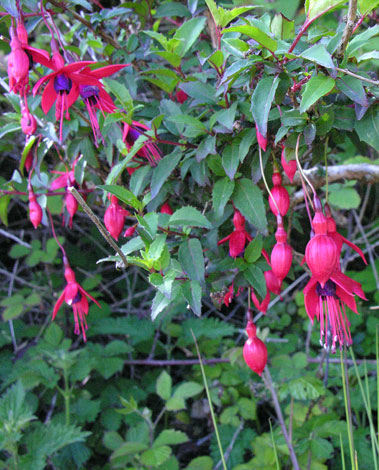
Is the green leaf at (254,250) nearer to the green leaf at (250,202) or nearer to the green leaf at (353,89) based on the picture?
the green leaf at (250,202)

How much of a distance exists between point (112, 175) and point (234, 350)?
0.53 m

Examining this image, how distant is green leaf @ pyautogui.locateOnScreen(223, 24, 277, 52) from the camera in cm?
46

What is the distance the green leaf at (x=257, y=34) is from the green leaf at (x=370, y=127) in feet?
0.47

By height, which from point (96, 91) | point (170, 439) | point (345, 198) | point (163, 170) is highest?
point (96, 91)

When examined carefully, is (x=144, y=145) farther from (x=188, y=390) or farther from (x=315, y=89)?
(x=188, y=390)

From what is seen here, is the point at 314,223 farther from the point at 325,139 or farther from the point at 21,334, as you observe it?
the point at 21,334

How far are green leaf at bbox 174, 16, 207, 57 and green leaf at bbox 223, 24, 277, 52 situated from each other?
243mm

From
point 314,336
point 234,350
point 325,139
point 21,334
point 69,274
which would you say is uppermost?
point 325,139

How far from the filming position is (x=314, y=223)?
49cm

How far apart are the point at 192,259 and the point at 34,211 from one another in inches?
12.2

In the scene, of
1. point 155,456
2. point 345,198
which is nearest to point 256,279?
point 155,456

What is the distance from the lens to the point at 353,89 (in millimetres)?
482

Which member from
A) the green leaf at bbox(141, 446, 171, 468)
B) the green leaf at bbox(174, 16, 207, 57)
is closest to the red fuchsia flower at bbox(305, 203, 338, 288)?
the green leaf at bbox(174, 16, 207, 57)

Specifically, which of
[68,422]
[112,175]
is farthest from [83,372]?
[112,175]
